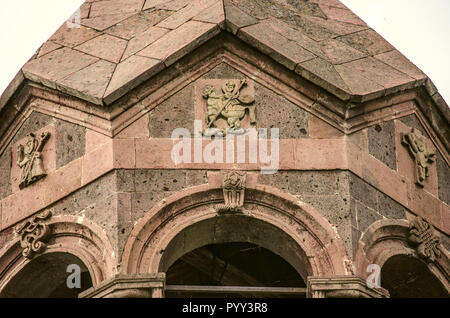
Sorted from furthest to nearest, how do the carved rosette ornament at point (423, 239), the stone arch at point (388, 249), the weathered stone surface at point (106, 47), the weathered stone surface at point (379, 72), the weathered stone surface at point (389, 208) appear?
1. the weathered stone surface at point (106, 47)
2. the weathered stone surface at point (379, 72)
3. the carved rosette ornament at point (423, 239)
4. the weathered stone surface at point (389, 208)
5. the stone arch at point (388, 249)

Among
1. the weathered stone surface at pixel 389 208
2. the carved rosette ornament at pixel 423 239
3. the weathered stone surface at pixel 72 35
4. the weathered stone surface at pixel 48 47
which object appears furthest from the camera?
the weathered stone surface at pixel 72 35

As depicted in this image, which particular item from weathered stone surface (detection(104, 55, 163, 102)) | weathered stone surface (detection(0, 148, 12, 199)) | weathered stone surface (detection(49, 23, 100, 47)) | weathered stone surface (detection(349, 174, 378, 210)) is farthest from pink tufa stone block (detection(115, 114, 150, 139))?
weathered stone surface (detection(349, 174, 378, 210))

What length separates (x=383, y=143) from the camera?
65.2ft

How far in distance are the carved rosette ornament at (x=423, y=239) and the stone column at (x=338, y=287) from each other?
128 cm

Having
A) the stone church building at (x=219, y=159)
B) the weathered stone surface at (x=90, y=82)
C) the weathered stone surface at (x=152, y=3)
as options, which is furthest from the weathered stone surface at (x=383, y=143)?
the weathered stone surface at (x=152, y=3)

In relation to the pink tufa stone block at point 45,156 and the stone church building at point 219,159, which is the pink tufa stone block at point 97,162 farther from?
the pink tufa stone block at point 45,156

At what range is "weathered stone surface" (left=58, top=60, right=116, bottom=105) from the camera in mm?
19469

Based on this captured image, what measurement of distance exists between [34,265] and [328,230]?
2947 millimetres

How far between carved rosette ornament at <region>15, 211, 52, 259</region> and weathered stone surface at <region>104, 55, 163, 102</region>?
134cm

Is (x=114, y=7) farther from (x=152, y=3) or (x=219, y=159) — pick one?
(x=219, y=159)

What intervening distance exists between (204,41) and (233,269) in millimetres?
2917

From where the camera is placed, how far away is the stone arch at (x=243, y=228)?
1866cm
